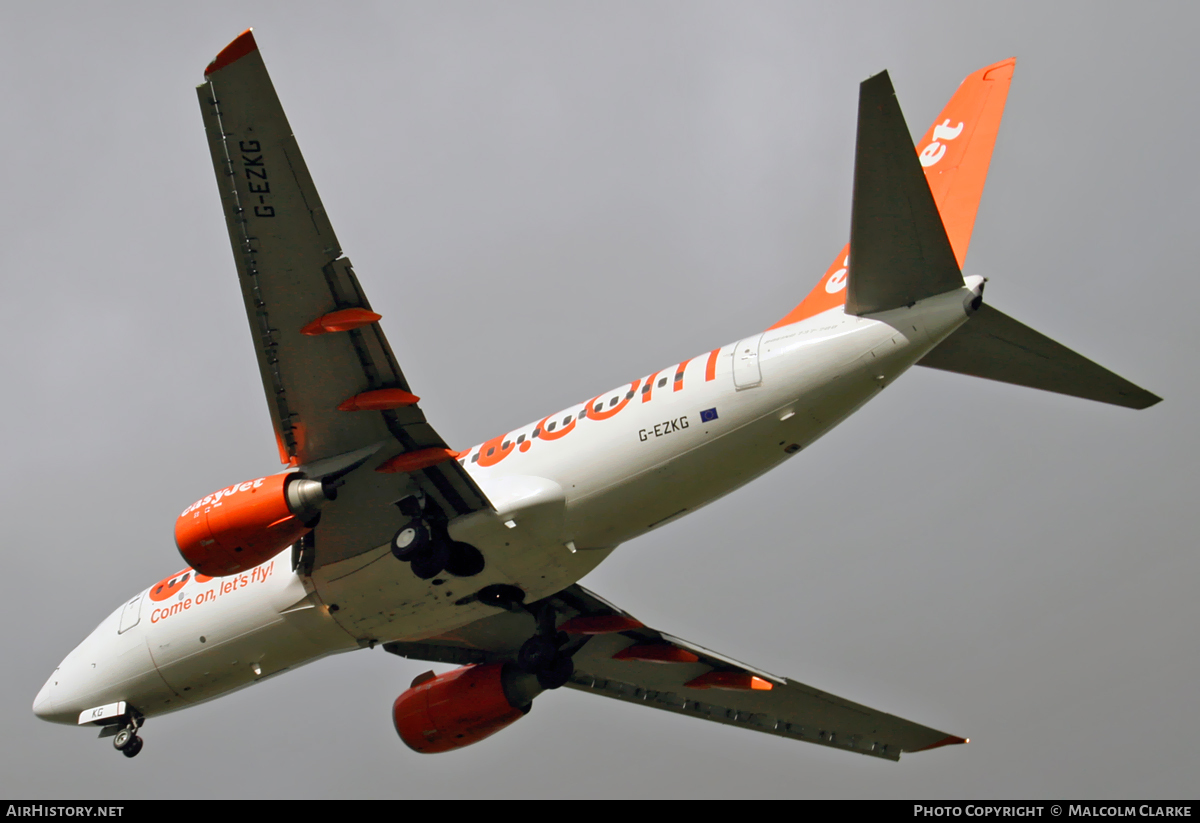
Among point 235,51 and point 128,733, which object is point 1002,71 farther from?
point 128,733

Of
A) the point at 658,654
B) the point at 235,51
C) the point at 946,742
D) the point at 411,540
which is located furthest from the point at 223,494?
the point at 946,742

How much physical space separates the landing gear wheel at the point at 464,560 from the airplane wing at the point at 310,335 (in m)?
0.59

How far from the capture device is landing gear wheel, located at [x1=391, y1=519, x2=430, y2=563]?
57.8 feet

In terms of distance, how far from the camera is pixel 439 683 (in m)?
24.0

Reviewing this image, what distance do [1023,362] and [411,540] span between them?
10.1 metres

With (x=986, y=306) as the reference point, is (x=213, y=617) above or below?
below

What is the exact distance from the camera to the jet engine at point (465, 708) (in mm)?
23297

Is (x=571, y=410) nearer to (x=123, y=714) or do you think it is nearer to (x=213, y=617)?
(x=213, y=617)

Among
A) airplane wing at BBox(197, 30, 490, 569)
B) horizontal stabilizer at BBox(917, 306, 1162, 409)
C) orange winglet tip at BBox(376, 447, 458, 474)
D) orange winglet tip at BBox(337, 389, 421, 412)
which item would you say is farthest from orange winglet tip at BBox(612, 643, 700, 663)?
orange winglet tip at BBox(337, 389, 421, 412)

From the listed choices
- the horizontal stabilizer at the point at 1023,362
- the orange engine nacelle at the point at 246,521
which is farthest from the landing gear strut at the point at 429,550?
the horizontal stabilizer at the point at 1023,362

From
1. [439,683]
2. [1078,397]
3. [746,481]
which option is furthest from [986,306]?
[439,683]

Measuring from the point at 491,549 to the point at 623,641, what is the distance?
7.48 metres

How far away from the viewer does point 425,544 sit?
1762 centimetres

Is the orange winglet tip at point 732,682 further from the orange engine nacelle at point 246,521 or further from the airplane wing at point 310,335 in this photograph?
the orange engine nacelle at point 246,521
